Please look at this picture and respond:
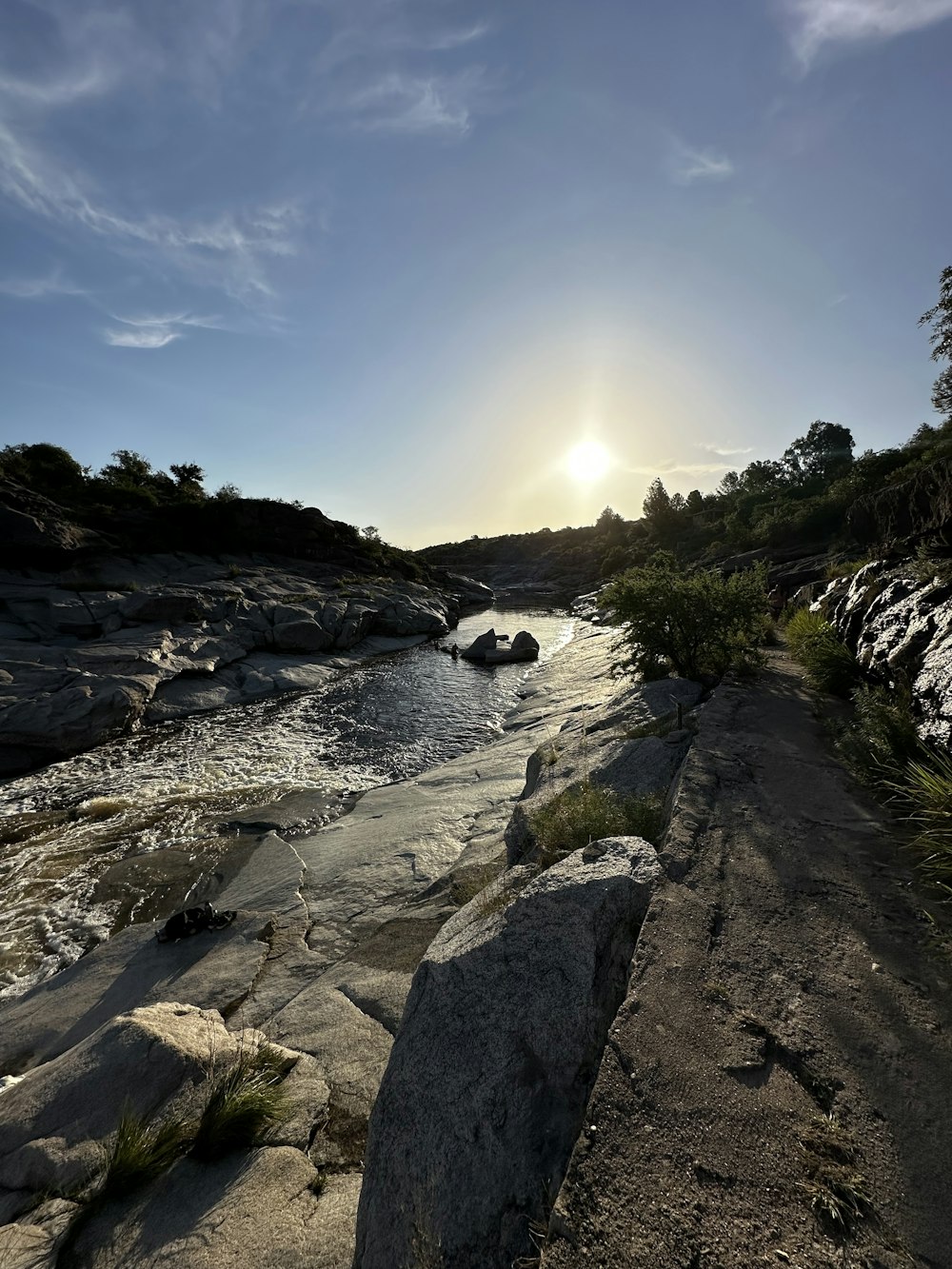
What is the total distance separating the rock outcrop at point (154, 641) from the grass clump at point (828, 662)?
16884 mm

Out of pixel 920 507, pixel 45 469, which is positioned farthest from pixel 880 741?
pixel 45 469

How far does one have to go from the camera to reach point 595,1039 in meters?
2.73

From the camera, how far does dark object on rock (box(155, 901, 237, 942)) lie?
618 cm

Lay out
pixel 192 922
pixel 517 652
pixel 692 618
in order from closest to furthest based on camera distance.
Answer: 1. pixel 192 922
2. pixel 692 618
3. pixel 517 652

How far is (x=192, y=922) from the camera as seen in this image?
6.27 m

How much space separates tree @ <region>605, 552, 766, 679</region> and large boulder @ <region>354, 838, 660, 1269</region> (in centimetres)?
759

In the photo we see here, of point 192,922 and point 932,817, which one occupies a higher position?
point 932,817

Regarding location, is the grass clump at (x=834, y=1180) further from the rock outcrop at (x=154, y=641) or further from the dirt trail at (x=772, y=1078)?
the rock outcrop at (x=154, y=641)

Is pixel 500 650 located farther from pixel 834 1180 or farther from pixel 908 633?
pixel 834 1180

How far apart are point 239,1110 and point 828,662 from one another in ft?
32.8

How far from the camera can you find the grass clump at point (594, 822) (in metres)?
4.79

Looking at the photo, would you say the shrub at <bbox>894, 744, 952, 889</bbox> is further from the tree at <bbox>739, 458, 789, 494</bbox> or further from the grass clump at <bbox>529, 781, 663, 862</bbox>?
the tree at <bbox>739, 458, 789, 494</bbox>

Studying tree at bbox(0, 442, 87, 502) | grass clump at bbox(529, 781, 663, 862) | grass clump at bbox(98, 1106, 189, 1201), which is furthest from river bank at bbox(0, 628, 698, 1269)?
tree at bbox(0, 442, 87, 502)

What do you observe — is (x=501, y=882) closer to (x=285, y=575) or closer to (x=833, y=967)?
(x=833, y=967)
